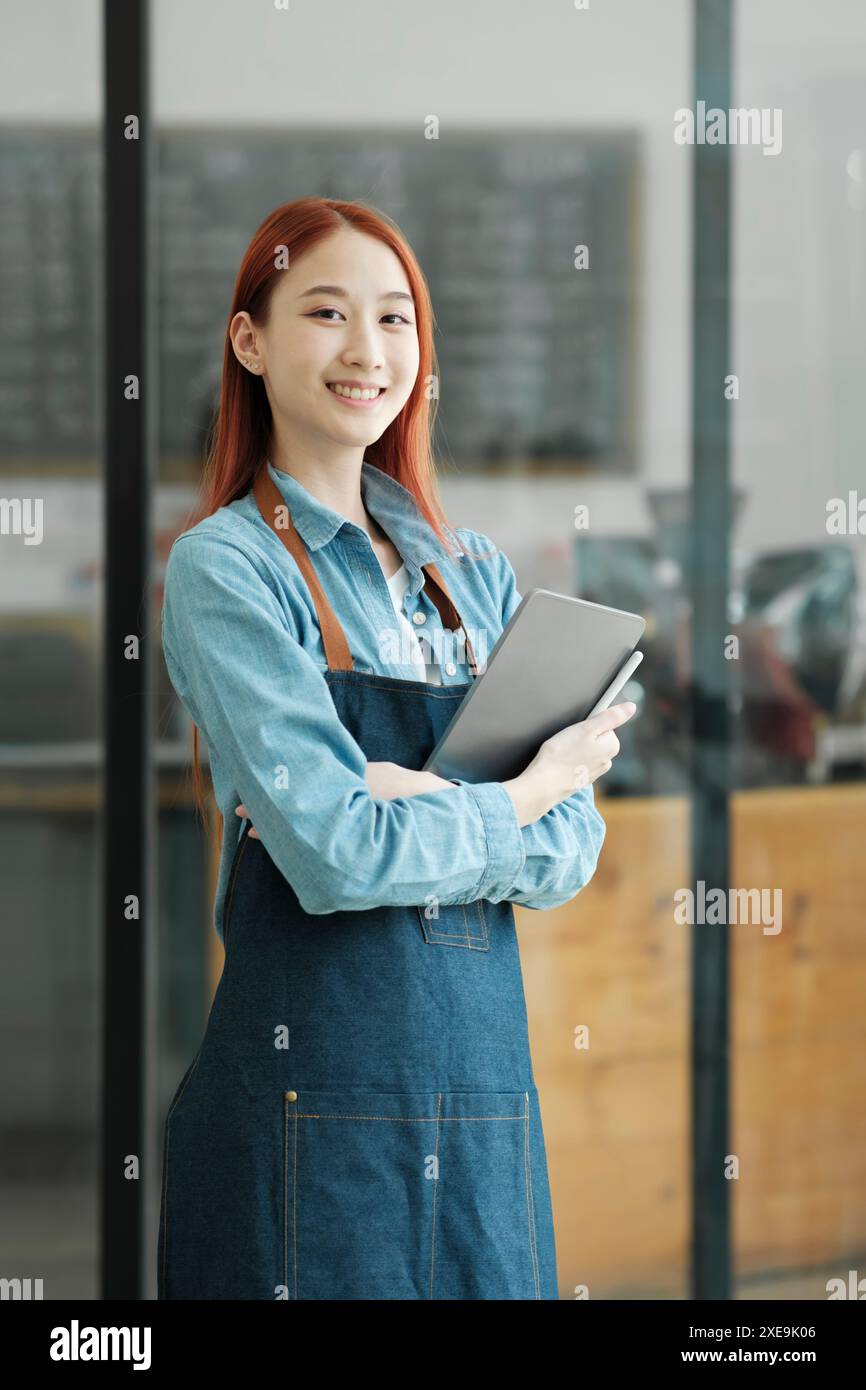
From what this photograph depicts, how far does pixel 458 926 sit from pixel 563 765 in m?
0.17

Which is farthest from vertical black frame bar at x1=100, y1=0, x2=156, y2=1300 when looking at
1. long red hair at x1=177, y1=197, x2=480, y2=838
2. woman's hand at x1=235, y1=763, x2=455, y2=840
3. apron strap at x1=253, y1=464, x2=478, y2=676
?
woman's hand at x1=235, y1=763, x2=455, y2=840

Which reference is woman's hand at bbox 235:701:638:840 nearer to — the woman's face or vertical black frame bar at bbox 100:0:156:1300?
the woman's face

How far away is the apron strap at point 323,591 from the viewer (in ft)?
4.12

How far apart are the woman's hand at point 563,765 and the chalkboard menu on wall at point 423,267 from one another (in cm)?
111

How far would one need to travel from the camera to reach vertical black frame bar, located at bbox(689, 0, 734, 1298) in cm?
231

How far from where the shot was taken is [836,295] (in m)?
2.34

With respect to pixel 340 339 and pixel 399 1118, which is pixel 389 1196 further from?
pixel 340 339

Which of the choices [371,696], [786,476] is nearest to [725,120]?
[786,476]

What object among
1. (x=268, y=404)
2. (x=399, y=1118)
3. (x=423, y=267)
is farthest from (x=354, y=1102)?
(x=423, y=267)

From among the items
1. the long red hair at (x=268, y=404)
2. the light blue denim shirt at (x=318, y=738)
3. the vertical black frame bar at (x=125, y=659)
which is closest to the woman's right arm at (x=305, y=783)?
the light blue denim shirt at (x=318, y=738)

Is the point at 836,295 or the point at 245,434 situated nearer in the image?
the point at 245,434

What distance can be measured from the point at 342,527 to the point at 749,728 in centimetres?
122

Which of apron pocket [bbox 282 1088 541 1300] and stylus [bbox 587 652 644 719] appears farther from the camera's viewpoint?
stylus [bbox 587 652 644 719]
